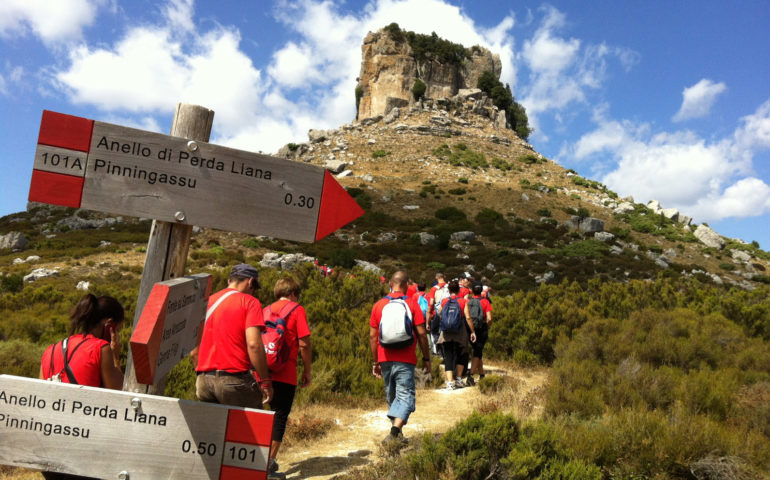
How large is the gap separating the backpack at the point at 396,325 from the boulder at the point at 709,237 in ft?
130

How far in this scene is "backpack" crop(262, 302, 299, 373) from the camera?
13.3 feet

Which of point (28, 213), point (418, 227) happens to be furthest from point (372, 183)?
A: point (28, 213)

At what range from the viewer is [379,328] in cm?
505

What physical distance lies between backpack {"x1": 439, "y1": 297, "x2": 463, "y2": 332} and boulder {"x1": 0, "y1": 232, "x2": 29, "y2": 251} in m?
26.8

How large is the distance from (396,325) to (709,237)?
4139 cm

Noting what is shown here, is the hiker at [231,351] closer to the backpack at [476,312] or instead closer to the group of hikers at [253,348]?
the group of hikers at [253,348]

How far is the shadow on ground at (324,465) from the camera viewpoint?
4.39 m

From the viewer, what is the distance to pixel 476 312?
7.86 meters

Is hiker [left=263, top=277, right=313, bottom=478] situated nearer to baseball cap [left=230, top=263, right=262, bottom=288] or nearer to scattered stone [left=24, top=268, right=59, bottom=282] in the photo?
baseball cap [left=230, top=263, right=262, bottom=288]

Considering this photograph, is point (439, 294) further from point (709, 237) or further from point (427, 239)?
point (709, 237)

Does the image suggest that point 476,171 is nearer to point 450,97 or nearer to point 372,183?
point 372,183

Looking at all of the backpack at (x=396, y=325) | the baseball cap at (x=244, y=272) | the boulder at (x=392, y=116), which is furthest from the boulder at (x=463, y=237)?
the boulder at (x=392, y=116)

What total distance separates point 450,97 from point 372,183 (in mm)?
38415

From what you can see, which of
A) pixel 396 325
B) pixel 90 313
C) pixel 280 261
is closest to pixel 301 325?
pixel 396 325
